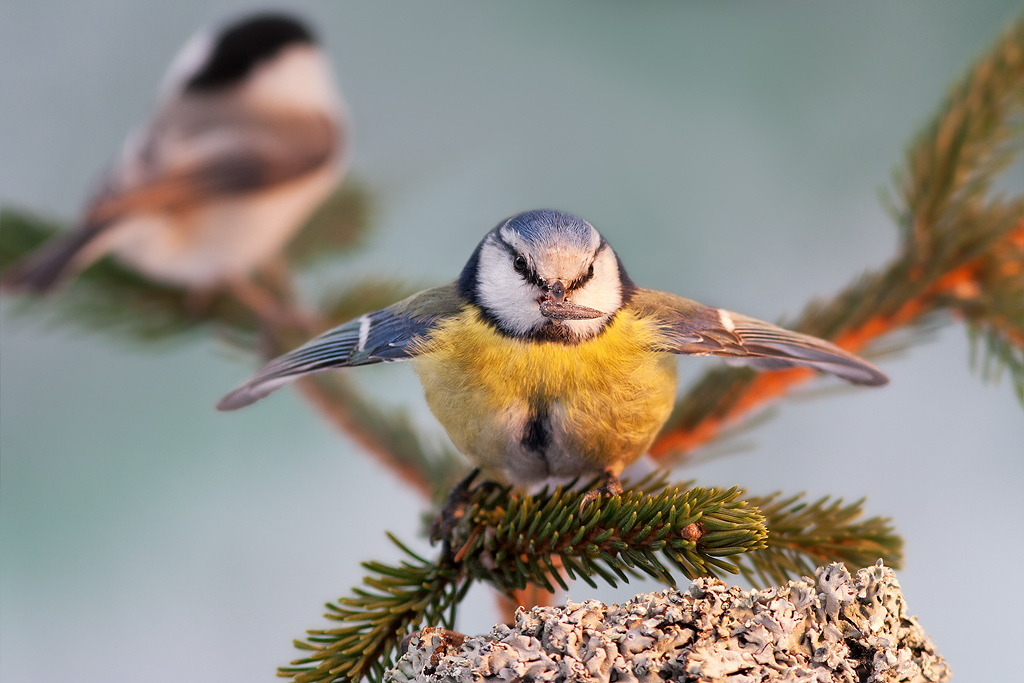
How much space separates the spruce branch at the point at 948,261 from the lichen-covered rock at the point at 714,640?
1.02 ft

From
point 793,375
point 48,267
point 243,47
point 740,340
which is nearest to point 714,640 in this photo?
point 740,340

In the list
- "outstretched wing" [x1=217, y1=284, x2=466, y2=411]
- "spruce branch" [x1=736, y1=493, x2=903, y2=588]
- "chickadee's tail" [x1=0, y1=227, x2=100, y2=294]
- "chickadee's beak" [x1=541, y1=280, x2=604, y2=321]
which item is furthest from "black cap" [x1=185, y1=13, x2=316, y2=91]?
"spruce branch" [x1=736, y1=493, x2=903, y2=588]

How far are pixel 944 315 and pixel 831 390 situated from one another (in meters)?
0.10

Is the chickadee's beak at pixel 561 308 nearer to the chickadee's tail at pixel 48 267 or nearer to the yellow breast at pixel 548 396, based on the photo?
the yellow breast at pixel 548 396

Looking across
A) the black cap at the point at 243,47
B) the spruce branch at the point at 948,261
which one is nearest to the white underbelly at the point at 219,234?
the black cap at the point at 243,47

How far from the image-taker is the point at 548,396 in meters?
0.49

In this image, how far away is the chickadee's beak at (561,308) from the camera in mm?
485

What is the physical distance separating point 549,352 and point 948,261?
35cm

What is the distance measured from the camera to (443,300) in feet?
1.85

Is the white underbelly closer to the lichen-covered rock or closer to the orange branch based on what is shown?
the orange branch

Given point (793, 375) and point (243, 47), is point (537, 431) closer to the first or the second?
point (793, 375)

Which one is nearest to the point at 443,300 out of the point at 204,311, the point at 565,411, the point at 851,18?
the point at 565,411

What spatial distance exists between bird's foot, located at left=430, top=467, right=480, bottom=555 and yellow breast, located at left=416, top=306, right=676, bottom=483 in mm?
41

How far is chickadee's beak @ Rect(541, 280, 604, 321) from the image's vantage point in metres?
0.48
